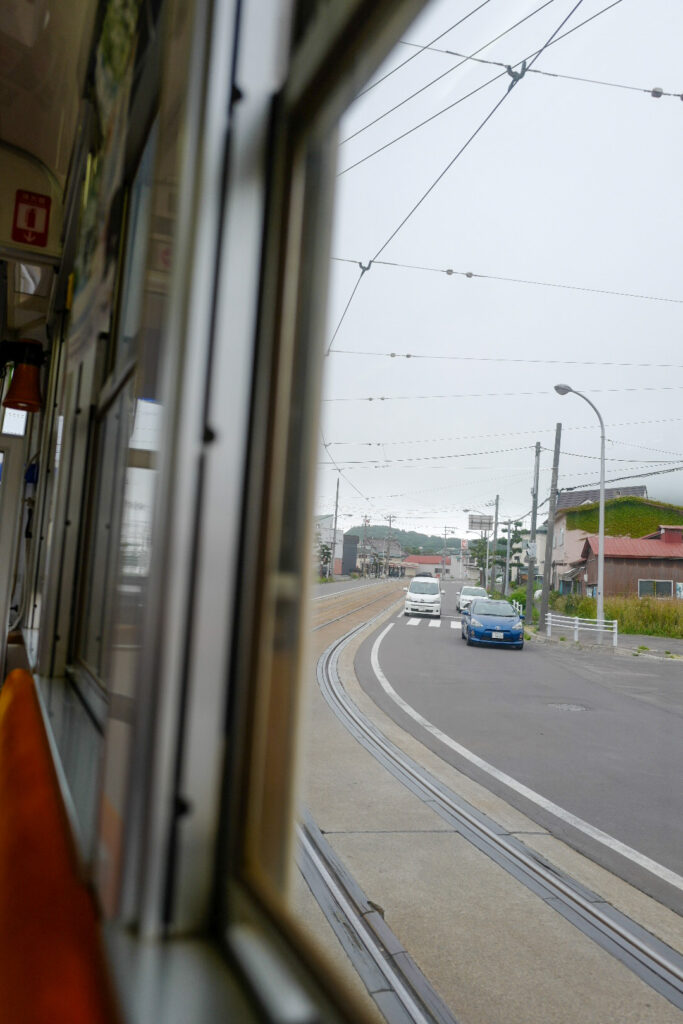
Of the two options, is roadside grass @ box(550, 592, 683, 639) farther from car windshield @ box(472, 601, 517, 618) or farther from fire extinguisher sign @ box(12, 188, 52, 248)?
fire extinguisher sign @ box(12, 188, 52, 248)

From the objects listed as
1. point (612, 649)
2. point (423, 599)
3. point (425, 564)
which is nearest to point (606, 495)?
point (423, 599)

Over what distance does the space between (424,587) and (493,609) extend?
26.2 feet

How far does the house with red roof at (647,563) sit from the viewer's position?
106 feet

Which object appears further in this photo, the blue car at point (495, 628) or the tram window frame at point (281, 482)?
the blue car at point (495, 628)

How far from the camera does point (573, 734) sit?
22.3 ft

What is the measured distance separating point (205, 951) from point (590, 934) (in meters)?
2.61

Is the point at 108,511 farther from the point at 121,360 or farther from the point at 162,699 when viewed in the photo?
the point at 162,699

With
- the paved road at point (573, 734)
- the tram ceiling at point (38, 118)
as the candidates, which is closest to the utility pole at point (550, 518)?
the paved road at point (573, 734)

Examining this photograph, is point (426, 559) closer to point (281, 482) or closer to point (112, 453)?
point (112, 453)

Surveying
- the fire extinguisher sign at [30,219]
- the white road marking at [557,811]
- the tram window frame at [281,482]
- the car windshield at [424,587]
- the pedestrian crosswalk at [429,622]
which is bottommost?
the pedestrian crosswalk at [429,622]

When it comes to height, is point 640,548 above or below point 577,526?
below

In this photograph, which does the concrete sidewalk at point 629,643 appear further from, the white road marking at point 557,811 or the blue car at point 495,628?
the white road marking at point 557,811

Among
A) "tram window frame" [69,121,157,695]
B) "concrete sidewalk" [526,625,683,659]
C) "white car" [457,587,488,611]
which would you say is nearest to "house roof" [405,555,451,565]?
"white car" [457,587,488,611]

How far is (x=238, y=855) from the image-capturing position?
81cm
